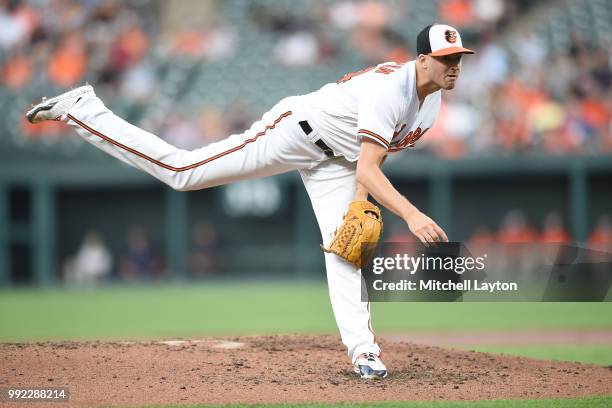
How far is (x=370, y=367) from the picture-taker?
4.70 m

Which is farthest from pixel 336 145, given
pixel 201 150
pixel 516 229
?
pixel 516 229

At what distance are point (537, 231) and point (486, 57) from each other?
295 centimetres

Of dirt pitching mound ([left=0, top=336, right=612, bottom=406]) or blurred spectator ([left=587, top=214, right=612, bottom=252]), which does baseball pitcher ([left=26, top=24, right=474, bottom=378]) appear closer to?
→ dirt pitching mound ([left=0, top=336, right=612, bottom=406])

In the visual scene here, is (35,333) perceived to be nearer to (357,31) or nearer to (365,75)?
(365,75)

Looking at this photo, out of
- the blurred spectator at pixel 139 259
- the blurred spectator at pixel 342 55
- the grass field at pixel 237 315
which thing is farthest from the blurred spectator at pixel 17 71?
the grass field at pixel 237 315

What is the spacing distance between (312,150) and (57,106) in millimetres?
1411

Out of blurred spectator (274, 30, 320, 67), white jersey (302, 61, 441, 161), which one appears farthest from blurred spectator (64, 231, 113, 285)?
white jersey (302, 61, 441, 161)

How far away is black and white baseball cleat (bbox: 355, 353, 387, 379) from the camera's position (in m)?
4.71

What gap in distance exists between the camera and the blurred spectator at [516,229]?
46.4 feet

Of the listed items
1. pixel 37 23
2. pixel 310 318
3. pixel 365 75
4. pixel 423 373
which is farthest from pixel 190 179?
pixel 37 23

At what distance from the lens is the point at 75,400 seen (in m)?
4.23

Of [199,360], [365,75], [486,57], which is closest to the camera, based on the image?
[365,75]

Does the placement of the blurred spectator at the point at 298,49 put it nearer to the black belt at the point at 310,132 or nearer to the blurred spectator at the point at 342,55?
the blurred spectator at the point at 342,55

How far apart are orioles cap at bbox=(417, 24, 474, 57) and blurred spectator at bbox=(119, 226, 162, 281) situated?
1114cm
